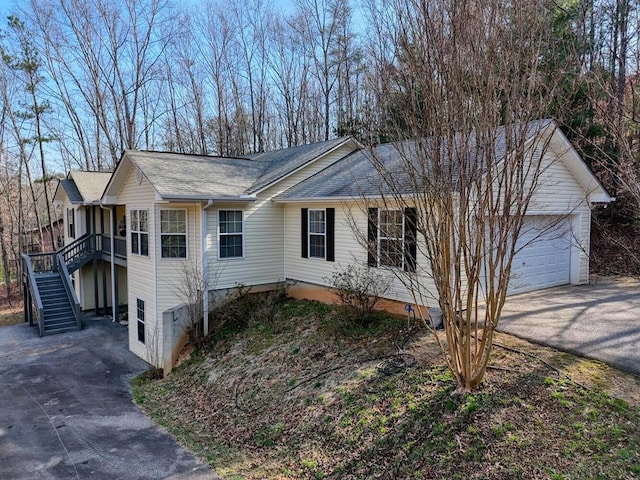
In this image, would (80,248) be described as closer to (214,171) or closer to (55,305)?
Result: (55,305)

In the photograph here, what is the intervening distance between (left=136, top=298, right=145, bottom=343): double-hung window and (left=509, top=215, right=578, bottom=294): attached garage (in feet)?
37.3

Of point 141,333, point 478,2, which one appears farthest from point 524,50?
point 141,333

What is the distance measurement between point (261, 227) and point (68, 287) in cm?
1030

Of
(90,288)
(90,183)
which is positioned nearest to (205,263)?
(90,183)

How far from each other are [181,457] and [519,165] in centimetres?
719

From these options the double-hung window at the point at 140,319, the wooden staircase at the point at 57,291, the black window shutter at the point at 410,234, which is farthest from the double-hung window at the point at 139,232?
the black window shutter at the point at 410,234

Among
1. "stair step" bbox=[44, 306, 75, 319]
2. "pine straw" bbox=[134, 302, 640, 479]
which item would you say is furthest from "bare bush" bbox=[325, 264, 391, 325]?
"stair step" bbox=[44, 306, 75, 319]

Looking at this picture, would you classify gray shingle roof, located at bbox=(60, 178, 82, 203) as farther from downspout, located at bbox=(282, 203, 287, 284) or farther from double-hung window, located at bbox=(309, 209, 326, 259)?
double-hung window, located at bbox=(309, 209, 326, 259)

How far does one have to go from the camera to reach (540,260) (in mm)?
12227

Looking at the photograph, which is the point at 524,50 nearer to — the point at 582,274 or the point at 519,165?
the point at 519,165

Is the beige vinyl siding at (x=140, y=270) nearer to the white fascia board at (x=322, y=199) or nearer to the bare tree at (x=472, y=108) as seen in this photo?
the white fascia board at (x=322, y=199)

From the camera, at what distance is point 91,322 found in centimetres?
1852

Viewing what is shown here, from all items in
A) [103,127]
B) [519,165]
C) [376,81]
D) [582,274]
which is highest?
[103,127]

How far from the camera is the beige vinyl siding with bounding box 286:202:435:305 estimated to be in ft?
34.3
